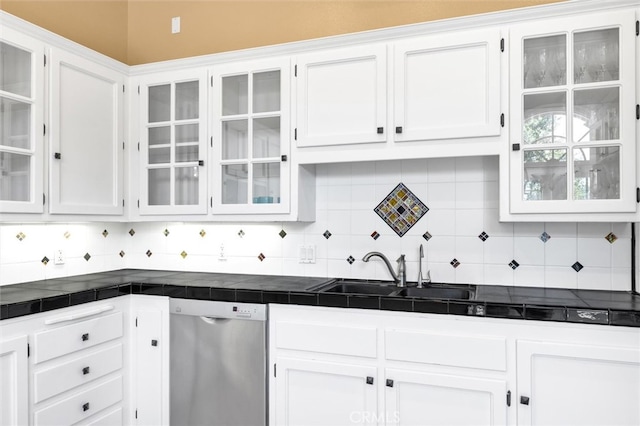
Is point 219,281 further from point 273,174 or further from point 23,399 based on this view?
point 23,399

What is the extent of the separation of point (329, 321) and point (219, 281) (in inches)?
30.5

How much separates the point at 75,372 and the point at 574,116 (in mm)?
2663

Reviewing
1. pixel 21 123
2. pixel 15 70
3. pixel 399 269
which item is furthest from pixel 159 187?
pixel 399 269

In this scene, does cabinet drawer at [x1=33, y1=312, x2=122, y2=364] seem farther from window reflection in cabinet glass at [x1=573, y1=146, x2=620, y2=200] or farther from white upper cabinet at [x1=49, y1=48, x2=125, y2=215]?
window reflection in cabinet glass at [x1=573, y1=146, x2=620, y2=200]

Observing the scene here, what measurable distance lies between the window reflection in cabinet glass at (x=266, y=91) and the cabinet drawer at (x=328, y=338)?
1.22 metres

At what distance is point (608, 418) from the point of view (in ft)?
6.06

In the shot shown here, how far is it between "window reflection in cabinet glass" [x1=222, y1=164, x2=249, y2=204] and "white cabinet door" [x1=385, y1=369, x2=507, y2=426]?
50.2 inches

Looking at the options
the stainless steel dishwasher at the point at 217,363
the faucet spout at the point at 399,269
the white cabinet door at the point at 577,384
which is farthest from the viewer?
the faucet spout at the point at 399,269

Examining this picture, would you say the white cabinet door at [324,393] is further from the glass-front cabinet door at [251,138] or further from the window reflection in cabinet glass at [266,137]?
the window reflection in cabinet glass at [266,137]

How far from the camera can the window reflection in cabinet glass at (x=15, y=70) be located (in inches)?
87.4

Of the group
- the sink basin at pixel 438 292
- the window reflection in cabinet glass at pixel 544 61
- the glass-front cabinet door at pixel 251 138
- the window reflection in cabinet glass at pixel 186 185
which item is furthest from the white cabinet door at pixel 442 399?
the window reflection in cabinet glass at pixel 186 185

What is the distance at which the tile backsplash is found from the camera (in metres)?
2.39

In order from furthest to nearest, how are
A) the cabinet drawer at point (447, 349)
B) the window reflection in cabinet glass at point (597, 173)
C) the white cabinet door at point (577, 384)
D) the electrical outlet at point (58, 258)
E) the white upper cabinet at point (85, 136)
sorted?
the electrical outlet at point (58, 258) → the white upper cabinet at point (85, 136) → the window reflection in cabinet glass at point (597, 173) → the cabinet drawer at point (447, 349) → the white cabinet door at point (577, 384)

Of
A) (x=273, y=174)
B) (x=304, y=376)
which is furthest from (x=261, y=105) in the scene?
(x=304, y=376)
